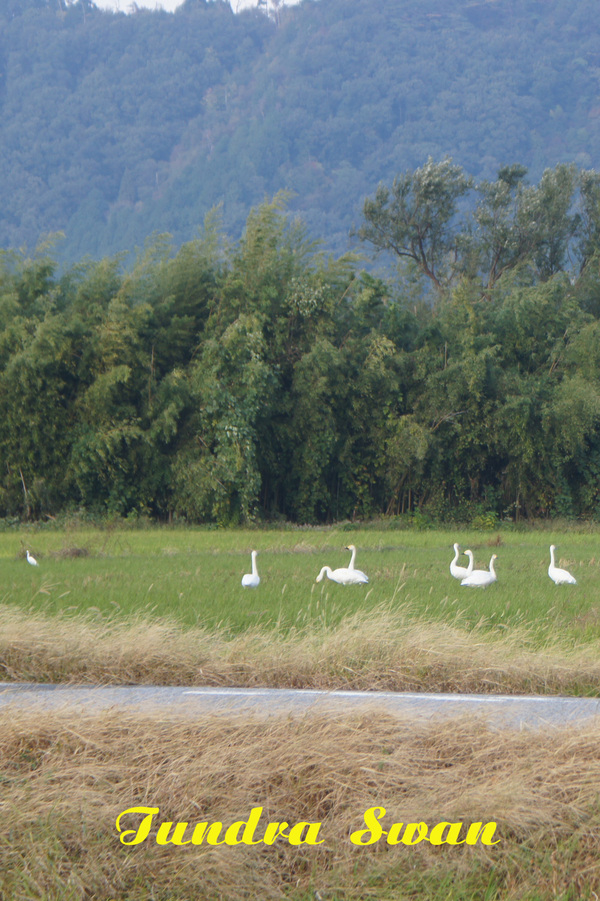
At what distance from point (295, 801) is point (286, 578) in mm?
10251

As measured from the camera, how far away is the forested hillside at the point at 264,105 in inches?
4412

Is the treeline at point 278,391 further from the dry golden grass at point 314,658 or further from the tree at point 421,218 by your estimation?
the dry golden grass at point 314,658

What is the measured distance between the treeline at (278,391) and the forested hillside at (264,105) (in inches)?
2582

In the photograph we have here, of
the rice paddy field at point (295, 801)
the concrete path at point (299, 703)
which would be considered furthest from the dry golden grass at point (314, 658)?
the rice paddy field at point (295, 801)

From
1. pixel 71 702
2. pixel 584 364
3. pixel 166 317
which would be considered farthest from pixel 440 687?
pixel 584 364

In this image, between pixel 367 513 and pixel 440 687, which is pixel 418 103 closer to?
pixel 367 513

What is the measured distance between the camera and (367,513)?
3041cm

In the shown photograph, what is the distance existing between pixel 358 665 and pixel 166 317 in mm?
22491

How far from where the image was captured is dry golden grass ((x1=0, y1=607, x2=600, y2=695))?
25.5 ft

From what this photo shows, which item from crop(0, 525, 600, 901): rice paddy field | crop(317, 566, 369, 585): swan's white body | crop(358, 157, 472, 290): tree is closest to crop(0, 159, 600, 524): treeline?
crop(358, 157, 472, 290): tree

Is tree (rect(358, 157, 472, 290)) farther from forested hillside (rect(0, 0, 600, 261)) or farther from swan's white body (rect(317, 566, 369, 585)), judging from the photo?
forested hillside (rect(0, 0, 600, 261))

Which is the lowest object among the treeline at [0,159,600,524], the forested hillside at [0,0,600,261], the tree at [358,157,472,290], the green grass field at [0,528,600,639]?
the green grass field at [0,528,600,639]

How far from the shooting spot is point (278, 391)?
29.2m

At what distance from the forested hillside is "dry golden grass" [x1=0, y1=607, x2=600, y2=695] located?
88.9m
